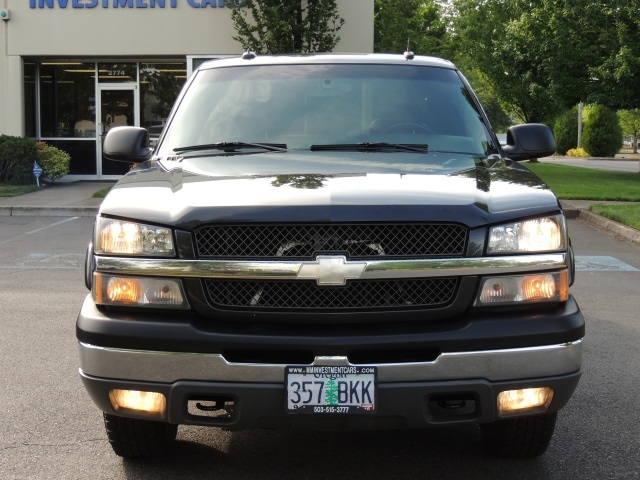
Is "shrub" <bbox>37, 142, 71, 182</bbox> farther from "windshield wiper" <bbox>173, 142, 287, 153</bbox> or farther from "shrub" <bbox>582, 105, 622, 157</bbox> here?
"shrub" <bbox>582, 105, 622, 157</bbox>

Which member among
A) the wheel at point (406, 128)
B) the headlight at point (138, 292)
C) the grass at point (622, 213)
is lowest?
the grass at point (622, 213)

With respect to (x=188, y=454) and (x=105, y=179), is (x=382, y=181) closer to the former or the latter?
(x=188, y=454)

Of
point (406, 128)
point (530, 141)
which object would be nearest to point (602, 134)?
point (530, 141)

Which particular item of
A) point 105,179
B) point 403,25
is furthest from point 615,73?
point 403,25

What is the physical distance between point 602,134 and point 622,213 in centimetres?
3831

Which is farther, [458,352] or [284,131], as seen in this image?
[284,131]

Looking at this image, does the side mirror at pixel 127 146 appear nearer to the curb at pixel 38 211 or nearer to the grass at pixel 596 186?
the curb at pixel 38 211

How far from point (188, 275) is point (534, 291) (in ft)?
4.33

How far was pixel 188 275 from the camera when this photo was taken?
3490mm

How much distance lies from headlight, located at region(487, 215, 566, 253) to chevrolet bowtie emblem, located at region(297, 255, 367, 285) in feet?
1.72

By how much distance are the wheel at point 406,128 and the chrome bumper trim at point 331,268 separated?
1.43m

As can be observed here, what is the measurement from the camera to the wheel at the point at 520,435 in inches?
154

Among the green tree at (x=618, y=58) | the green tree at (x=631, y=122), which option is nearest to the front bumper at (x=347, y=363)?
the green tree at (x=618, y=58)

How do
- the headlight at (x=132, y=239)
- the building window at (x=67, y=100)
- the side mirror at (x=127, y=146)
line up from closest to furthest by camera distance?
the headlight at (x=132, y=239), the side mirror at (x=127, y=146), the building window at (x=67, y=100)
